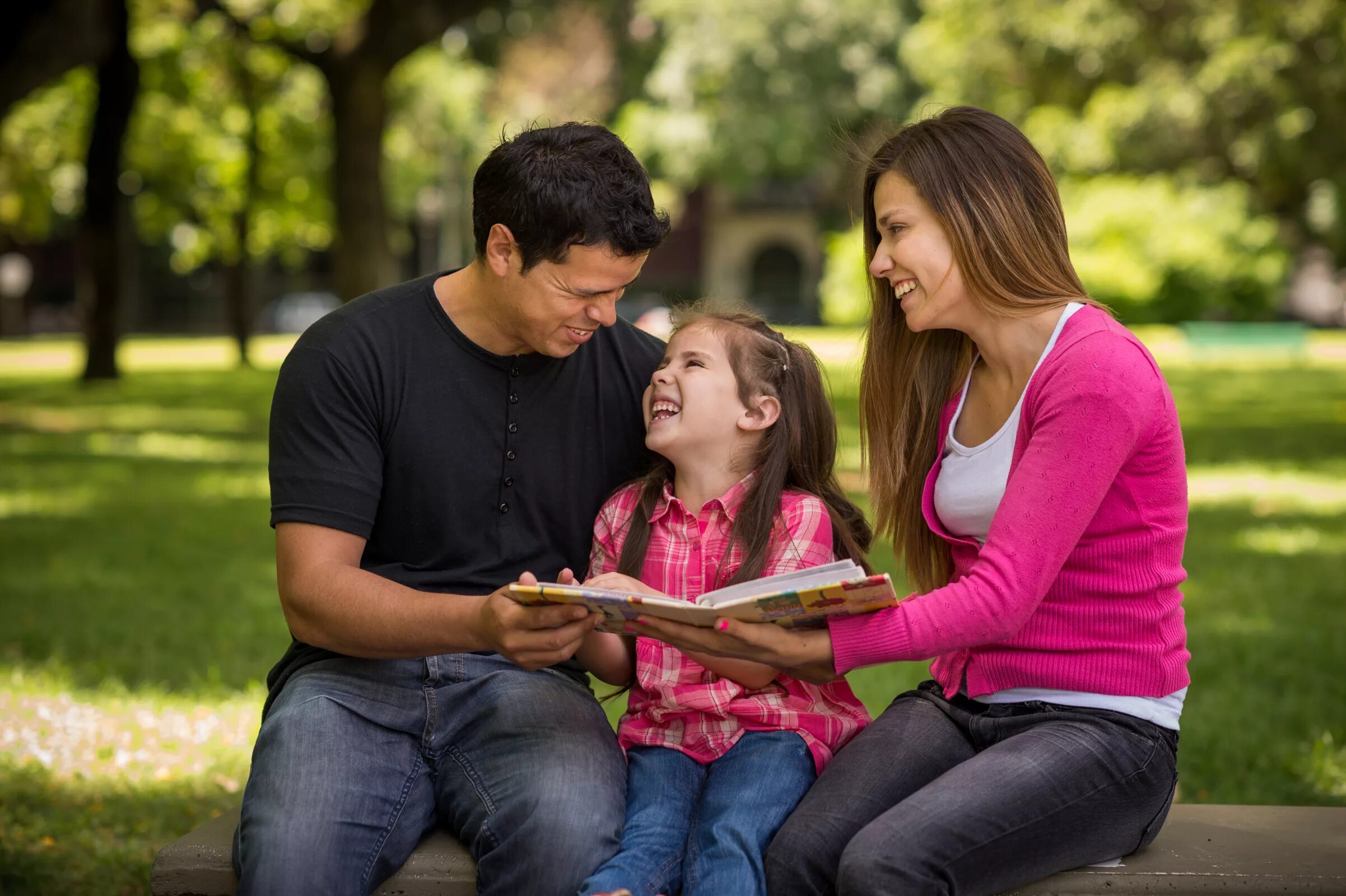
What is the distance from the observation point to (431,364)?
11.0ft

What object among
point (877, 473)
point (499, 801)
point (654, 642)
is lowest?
point (499, 801)

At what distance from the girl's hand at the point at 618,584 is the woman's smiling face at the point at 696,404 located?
17.3 inches

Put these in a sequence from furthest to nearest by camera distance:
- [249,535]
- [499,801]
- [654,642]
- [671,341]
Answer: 1. [249,535]
2. [671,341]
3. [654,642]
4. [499,801]

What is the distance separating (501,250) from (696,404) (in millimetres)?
588

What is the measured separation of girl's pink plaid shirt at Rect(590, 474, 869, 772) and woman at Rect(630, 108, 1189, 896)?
0.16m

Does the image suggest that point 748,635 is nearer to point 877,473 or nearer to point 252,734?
point 877,473

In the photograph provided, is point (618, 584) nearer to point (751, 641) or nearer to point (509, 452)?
point (751, 641)

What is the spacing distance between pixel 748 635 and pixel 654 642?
1.90ft

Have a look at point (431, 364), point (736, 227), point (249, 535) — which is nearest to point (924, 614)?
point (431, 364)

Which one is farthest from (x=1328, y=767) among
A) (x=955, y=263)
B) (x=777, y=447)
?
(x=955, y=263)

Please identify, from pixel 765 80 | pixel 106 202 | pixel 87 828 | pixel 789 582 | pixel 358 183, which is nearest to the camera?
pixel 789 582

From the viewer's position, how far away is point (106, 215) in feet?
70.5

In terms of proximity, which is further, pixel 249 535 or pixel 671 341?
pixel 249 535

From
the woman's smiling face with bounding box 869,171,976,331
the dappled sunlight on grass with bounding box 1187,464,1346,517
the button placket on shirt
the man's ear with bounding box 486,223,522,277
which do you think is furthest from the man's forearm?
the dappled sunlight on grass with bounding box 1187,464,1346,517
